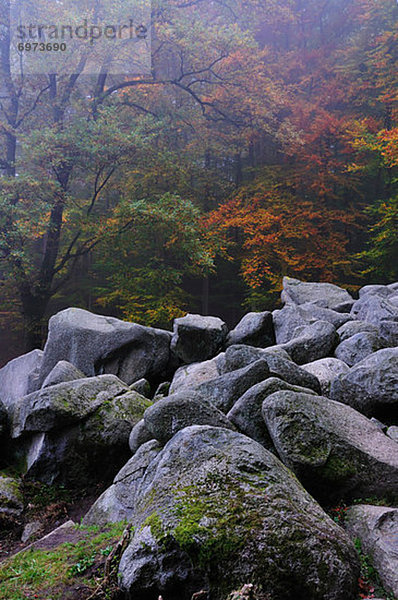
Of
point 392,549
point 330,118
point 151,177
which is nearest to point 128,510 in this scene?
point 392,549

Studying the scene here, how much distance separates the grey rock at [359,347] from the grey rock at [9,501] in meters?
5.26

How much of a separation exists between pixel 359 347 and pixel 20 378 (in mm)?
7686

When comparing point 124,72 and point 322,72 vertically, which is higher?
point 322,72

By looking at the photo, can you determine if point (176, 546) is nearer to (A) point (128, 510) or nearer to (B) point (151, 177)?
(A) point (128, 510)

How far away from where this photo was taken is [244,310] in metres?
19.6

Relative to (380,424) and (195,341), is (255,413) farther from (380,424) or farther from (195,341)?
(195,341)

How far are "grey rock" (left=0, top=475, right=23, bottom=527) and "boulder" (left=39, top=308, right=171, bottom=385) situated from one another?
3.37 m

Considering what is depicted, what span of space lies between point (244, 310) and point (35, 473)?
14629 mm

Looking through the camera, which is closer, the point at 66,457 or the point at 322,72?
the point at 66,457

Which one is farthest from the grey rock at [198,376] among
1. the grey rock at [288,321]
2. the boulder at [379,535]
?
the boulder at [379,535]

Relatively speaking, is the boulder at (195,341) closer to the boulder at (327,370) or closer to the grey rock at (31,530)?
the boulder at (327,370)

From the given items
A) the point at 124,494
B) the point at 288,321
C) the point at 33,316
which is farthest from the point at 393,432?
the point at 33,316

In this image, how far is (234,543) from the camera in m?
2.38

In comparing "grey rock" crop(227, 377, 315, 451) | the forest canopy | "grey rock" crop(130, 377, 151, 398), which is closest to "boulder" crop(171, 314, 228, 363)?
"grey rock" crop(130, 377, 151, 398)
